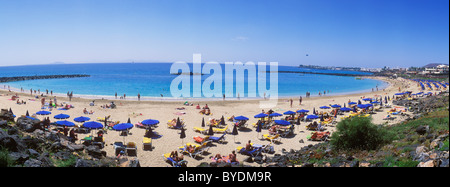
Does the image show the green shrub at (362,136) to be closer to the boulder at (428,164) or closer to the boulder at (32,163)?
the boulder at (428,164)

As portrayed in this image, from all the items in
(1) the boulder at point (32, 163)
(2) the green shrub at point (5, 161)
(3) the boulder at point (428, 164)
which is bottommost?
(1) the boulder at point (32, 163)

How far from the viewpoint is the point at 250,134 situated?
1722 cm

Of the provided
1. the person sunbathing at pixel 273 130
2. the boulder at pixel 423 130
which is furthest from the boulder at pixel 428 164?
the person sunbathing at pixel 273 130

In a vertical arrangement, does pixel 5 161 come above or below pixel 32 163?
above

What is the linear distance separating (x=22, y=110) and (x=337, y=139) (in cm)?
2701

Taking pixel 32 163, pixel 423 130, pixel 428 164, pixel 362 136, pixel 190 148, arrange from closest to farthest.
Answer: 1. pixel 428 164
2. pixel 32 163
3. pixel 423 130
4. pixel 362 136
5. pixel 190 148

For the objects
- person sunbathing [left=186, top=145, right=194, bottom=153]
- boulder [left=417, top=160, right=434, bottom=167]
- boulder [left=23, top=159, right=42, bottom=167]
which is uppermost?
boulder [left=417, top=160, right=434, bottom=167]

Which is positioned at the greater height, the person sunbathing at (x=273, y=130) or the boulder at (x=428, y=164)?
the boulder at (x=428, y=164)

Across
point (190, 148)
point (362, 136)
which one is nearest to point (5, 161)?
point (190, 148)

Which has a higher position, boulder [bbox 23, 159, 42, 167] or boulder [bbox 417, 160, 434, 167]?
boulder [bbox 417, 160, 434, 167]

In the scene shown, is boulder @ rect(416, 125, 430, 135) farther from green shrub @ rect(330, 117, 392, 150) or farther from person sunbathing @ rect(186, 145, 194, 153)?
person sunbathing @ rect(186, 145, 194, 153)

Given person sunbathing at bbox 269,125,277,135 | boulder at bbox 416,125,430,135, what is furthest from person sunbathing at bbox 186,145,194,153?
boulder at bbox 416,125,430,135

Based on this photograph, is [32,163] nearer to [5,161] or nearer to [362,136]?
[5,161]
